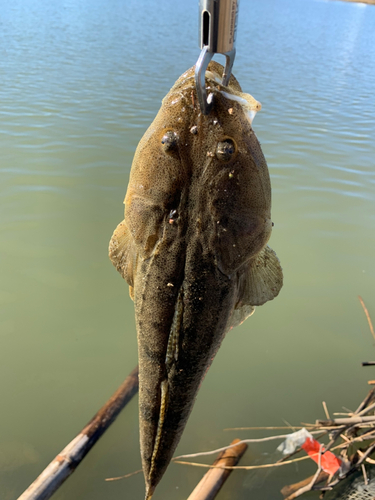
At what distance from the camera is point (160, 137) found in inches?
58.7

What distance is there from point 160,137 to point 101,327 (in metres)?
3.31

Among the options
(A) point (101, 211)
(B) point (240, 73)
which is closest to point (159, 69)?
(B) point (240, 73)

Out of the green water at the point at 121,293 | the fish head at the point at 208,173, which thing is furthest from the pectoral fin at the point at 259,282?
the green water at the point at 121,293

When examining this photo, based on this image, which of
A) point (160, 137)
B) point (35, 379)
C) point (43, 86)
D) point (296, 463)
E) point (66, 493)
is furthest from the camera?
point (43, 86)

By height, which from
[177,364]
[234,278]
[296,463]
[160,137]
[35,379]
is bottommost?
[296,463]

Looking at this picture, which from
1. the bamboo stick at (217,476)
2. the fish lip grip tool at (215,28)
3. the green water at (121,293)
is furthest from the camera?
the green water at (121,293)

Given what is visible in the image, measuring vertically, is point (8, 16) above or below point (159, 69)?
above

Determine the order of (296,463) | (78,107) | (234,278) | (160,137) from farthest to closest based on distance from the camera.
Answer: (78,107) < (296,463) < (234,278) < (160,137)

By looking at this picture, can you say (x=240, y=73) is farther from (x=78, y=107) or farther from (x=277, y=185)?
(x=277, y=185)

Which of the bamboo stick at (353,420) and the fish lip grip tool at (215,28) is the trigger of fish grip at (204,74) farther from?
the bamboo stick at (353,420)

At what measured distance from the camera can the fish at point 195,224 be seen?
1439 mm

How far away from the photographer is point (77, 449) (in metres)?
2.98

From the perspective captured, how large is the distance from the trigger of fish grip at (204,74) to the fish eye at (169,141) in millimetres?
147

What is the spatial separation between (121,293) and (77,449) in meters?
2.07
